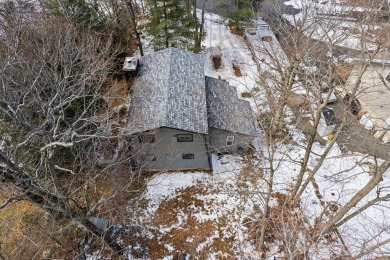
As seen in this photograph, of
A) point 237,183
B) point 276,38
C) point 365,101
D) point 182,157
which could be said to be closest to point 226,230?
point 237,183

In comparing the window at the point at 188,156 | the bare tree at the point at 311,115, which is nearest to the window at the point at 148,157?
the window at the point at 188,156

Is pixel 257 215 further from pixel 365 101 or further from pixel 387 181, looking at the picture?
pixel 365 101

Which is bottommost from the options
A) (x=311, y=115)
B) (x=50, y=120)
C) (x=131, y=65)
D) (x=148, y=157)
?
(x=148, y=157)

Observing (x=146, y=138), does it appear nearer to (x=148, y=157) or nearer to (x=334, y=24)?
(x=148, y=157)

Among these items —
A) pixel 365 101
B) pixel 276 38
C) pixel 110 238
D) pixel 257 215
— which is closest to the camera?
pixel 110 238

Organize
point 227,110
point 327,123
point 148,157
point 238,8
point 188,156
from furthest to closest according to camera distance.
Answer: point 238,8 < point 327,123 < point 227,110 < point 188,156 < point 148,157

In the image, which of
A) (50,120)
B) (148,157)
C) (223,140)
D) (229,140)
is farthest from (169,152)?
(50,120)

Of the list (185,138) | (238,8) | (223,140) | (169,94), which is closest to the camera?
(185,138)
